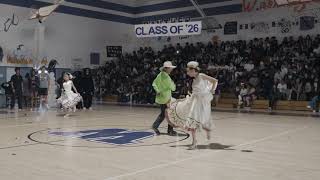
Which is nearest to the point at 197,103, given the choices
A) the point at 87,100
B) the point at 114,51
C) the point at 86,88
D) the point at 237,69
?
the point at 86,88

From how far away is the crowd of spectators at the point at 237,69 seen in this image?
66.8ft

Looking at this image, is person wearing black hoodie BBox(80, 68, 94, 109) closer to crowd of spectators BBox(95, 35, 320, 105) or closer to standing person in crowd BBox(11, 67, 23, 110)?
standing person in crowd BBox(11, 67, 23, 110)

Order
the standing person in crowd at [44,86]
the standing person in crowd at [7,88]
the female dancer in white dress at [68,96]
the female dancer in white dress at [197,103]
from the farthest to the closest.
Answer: the standing person in crowd at [44,86], the standing person in crowd at [7,88], the female dancer in white dress at [68,96], the female dancer in white dress at [197,103]

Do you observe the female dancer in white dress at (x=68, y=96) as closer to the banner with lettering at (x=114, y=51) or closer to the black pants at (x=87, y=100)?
the black pants at (x=87, y=100)

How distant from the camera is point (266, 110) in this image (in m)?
19.8

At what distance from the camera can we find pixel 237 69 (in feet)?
74.8

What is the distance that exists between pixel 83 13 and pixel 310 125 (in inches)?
684

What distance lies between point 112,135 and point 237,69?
1370 cm

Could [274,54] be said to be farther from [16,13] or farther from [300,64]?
[16,13]

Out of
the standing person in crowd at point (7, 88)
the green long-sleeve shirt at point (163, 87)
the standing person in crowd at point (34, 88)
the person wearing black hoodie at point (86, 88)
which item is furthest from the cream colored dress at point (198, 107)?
the standing person in crowd at point (7, 88)

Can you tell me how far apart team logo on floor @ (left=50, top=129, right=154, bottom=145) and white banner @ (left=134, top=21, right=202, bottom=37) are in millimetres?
9723

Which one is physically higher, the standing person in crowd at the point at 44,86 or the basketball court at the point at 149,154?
the standing person in crowd at the point at 44,86

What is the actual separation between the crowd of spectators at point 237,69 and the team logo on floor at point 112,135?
8.75 m

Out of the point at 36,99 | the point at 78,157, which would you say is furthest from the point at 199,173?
the point at 36,99
